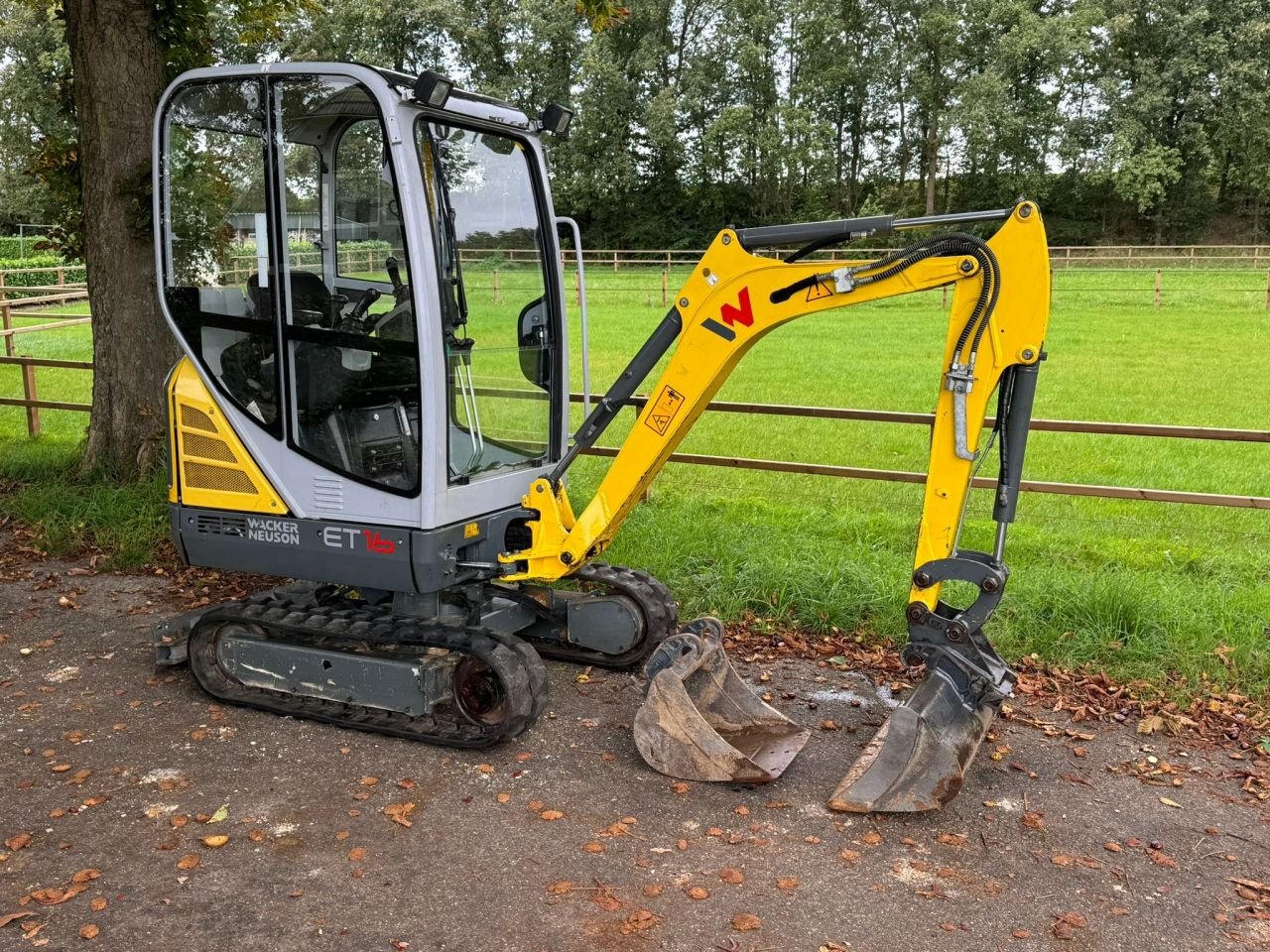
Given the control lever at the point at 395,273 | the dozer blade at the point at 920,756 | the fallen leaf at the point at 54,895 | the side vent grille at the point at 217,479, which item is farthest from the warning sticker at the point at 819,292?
the fallen leaf at the point at 54,895

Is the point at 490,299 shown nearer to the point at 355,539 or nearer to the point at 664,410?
the point at 664,410

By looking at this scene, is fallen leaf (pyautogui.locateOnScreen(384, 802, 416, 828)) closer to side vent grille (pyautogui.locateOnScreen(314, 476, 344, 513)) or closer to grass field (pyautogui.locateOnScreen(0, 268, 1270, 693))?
side vent grille (pyautogui.locateOnScreen(314, 476, 344, 513))

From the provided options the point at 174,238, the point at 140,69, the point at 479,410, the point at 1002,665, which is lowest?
the point at 1002,665

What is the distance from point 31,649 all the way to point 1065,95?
144 ft

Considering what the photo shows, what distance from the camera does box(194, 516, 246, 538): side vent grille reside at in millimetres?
5008

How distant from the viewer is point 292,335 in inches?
184

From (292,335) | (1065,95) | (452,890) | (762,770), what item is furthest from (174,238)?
(1065,95)

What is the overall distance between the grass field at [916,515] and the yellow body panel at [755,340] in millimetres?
1033

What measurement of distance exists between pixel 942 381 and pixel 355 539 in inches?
102

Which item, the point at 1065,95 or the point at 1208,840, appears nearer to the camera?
the point at 1208,840

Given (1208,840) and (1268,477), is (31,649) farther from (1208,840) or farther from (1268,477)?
(1268,477)

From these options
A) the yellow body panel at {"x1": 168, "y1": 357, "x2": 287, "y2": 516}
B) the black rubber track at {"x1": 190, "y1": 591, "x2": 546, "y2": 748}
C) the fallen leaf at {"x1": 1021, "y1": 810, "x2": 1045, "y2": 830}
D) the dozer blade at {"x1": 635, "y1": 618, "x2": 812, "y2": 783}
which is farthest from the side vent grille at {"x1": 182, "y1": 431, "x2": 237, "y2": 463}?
the fallen leaf at {"x1": 1021, "y1": 810, "x2": 1045, "y2": 830}

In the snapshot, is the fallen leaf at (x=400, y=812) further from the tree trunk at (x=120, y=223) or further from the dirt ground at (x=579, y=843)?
the tree trunk at (x=120, y=223)

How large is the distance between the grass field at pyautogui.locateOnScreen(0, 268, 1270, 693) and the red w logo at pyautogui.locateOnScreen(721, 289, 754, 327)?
119cm
